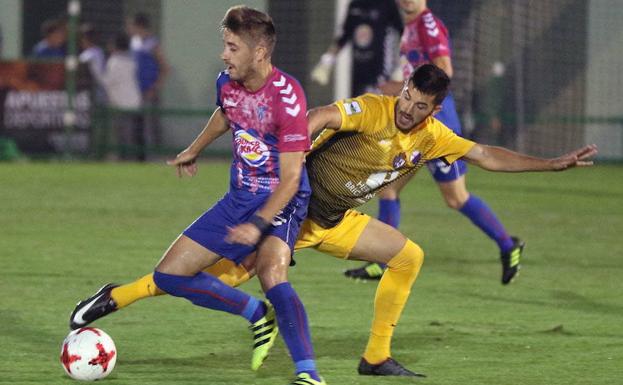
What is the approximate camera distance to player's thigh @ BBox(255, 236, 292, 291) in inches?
235

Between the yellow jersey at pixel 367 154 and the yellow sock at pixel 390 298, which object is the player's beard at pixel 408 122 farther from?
the yellow sock at pixel 390 298

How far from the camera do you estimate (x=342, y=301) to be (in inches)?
343

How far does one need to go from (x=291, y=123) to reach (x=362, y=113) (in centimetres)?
58

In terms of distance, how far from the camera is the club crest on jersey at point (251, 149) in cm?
612

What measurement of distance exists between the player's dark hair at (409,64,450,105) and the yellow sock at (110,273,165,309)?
154 centimetres

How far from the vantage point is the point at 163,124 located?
21.9m

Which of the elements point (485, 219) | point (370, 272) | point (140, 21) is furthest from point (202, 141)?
point (140, 21)

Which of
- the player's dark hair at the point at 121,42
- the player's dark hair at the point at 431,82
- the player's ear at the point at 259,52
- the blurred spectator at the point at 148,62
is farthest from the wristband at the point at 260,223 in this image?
the blurred spectator at the point at 148,62

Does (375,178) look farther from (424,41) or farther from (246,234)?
(424,41)

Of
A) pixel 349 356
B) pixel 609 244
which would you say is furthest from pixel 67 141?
pixel 349 356

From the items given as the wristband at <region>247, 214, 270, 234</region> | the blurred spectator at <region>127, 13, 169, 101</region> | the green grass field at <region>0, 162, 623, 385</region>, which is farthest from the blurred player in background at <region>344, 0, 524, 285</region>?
the blurred spectator at <region>127, 13, 169, 101</region>

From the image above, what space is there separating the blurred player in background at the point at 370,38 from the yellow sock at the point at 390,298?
734cm

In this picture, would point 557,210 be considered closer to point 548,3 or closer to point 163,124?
point 548,3

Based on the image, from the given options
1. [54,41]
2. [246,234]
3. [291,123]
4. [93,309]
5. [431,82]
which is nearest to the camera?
[246,234]
